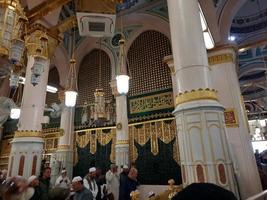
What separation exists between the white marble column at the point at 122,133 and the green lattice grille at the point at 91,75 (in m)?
0.94

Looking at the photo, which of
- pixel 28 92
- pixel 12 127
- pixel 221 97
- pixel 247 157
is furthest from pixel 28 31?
pixel 12 127

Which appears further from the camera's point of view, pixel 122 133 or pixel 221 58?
pixel 122 133

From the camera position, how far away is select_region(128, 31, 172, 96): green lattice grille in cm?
642

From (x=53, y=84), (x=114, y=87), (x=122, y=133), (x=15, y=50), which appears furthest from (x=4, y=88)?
(x=15, y=50)

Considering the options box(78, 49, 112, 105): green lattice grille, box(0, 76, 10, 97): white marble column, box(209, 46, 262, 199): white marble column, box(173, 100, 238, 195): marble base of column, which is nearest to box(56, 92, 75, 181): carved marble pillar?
box(78, 49, 112, 105): green lattice grille

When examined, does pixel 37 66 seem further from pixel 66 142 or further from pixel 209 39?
pixel 66 142

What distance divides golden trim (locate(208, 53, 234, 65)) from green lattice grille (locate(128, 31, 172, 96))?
5.49ft

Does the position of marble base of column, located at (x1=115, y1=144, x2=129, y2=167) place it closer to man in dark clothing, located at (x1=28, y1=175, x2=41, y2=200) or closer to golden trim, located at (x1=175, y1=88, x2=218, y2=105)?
man in dark clothing, located at (x1=28, y1=175, x2=41, y2=200)

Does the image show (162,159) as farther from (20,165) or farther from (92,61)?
(92,61)

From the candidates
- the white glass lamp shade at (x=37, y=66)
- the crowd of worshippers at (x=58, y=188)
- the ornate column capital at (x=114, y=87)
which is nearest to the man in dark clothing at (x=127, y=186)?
the crowd of worshippers at (x=58, y=188)

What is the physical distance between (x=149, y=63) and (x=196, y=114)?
16.3ft

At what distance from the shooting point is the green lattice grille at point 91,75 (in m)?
7.46

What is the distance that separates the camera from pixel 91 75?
7762 millimetres

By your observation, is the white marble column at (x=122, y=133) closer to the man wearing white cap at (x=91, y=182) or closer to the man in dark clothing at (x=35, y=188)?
the man wearing white cap at (x=91, y=182)
